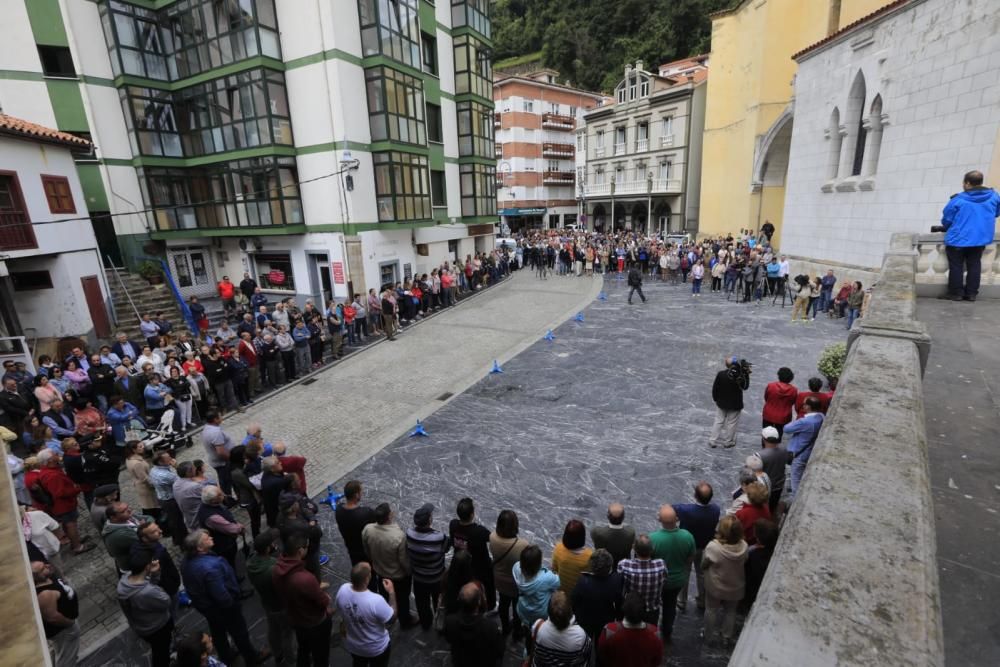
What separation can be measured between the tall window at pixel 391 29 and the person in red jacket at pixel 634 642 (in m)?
20.9

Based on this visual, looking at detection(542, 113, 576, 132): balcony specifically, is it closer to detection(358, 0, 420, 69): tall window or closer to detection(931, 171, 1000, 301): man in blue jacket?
detection(358, 0, 420, 69): tall window

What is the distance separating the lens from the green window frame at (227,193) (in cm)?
1931

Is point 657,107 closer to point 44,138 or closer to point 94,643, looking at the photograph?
point 44,138

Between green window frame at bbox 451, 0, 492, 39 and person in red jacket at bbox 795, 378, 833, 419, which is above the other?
green window frame at bbox 451, 0, 492, 39

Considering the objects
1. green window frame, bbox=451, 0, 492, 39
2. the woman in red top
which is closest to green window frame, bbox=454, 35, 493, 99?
green window frame, bbox=451, 0, 492, 39

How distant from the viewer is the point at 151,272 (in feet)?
65.6

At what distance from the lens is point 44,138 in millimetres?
14984

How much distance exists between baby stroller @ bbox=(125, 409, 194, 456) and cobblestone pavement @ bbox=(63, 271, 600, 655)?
1.21 ft

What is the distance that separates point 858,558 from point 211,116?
24.5 metres

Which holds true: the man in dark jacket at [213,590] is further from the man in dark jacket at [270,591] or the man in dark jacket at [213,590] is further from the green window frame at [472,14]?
the green window frame at [472,14]

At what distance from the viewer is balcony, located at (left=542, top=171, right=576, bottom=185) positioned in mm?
51344

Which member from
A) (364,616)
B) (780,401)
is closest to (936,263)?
(780,401)

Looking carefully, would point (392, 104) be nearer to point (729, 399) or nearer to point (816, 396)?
point (729, 399)

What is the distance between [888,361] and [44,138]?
70.8 ft
